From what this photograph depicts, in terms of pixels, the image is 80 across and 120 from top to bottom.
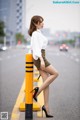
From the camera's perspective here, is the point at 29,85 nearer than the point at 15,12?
Yes

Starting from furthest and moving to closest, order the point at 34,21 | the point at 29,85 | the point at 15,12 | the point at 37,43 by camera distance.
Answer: the point at 15,12, the point at 29,85, the point at 34,21, the point at 37,43

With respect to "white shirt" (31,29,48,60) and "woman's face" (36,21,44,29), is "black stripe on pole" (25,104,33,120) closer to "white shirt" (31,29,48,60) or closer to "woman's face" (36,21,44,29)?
"white shirt" (31,29,48,60)

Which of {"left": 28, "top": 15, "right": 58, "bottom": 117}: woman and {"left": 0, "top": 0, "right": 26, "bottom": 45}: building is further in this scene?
{"left": 0, "top": 0, "right": 26, "bottom": 45}: building

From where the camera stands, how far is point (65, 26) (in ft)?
21.3

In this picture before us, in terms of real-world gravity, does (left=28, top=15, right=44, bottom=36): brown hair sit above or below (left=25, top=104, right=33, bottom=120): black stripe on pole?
above

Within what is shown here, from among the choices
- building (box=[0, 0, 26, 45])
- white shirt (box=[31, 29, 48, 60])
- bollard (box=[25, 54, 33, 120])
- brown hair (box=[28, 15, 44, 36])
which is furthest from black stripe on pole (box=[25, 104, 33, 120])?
building (box=[0, 0, 26, 45])

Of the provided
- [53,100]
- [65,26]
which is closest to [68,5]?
[65,26]

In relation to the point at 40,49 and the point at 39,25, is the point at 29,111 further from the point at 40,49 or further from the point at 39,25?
the point at 39,25

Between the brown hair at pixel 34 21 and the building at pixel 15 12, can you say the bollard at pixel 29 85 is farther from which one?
the building at pixel 15 12

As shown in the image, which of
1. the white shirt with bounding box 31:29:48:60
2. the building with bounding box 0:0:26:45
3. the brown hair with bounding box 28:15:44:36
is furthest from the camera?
the building with bounding box 0:0:26:45

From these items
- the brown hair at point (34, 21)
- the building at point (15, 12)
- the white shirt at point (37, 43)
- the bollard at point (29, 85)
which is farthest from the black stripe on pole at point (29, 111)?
the building at point (15, 12)

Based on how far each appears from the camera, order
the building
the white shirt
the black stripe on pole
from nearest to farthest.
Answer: the white shirt < the black stripe on pole < the building

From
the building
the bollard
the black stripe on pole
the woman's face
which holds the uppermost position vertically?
the building

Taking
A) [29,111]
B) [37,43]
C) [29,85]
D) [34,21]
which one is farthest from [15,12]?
[29,111]
